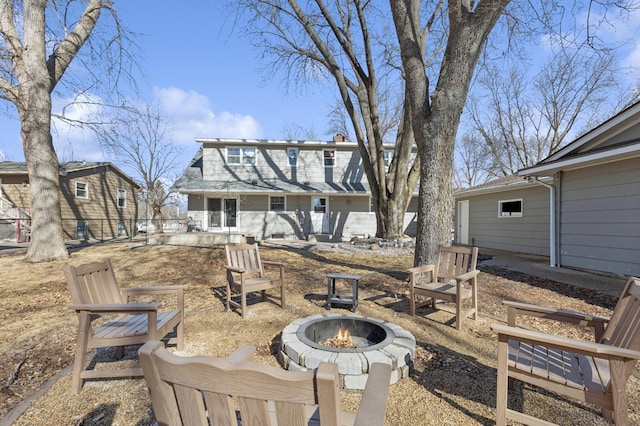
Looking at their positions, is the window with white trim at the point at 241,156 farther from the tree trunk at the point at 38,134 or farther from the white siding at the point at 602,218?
the white siding at the point at 602,218

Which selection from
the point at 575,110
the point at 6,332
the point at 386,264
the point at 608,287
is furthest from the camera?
the point at 575,110

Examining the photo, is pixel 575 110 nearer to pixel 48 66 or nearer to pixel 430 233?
pixel 430 233

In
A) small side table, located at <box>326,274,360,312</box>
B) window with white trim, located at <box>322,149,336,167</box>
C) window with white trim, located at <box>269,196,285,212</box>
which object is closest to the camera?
small side table, located at <box>326,274,360,312</box>

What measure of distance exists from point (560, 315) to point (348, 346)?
6.12 ft

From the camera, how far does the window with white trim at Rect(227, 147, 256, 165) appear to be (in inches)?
638

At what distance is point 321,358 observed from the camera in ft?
8.42

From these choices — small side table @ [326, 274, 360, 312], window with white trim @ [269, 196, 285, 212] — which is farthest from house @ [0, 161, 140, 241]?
small side table @ [326, 274, 360, 312]

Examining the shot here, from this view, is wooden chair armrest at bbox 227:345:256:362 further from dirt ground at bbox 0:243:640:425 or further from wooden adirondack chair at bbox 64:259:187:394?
wooden adirondack chair at bbox 64:259:187:394

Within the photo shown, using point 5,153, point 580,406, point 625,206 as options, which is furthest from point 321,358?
point 5,153

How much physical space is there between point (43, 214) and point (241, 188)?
7.52 metres

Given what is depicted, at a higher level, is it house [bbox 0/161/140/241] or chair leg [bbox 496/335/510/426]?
house [bbox 0/161/140/241]

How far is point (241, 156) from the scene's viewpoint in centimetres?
1630

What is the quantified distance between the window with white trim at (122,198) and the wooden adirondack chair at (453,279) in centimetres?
2106

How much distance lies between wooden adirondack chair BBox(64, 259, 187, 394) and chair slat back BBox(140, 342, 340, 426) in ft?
5.43
